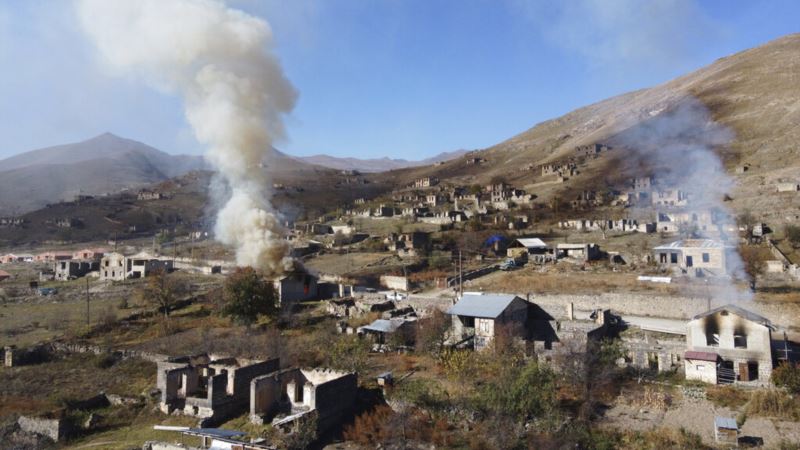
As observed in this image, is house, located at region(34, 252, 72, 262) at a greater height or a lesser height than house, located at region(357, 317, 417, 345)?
greater

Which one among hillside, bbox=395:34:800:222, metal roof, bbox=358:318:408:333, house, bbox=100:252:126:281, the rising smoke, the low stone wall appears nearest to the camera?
the low stone wall

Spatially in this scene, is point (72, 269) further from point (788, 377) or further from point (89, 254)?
point (788, 377)

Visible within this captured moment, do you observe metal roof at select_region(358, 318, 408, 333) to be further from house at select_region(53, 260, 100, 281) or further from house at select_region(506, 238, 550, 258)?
house at select_region(53, 260, 100, 281)

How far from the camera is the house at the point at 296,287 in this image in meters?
30.8

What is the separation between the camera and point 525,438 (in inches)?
507

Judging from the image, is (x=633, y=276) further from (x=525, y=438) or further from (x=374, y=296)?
(x=525, y=438)

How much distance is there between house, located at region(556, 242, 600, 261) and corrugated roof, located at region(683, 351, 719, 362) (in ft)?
61.8

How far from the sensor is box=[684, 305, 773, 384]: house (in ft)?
51.6

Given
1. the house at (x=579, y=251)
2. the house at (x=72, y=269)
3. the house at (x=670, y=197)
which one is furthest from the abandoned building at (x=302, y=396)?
the house at (x=670, y=197)

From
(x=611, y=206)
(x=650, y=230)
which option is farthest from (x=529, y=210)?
(x=650, y=230)

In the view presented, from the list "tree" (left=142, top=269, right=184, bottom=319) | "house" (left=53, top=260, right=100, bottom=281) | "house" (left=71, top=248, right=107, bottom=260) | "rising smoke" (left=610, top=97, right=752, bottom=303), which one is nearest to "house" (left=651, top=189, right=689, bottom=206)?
"rising smoke" (left=610, top=97, right=752, bottom=303)

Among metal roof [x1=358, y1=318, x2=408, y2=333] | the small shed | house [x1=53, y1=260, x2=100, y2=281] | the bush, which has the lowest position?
the small shed

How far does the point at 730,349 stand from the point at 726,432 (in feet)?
15.8

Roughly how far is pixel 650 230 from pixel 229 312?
103 feet
